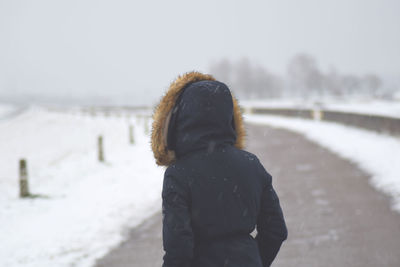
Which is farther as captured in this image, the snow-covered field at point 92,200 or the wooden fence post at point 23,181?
the wooden fence post at point 23,181

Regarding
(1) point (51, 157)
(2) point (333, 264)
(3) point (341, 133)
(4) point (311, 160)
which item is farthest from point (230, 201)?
(1) point (51, 157)

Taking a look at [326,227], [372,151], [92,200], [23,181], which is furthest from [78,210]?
[372,151]

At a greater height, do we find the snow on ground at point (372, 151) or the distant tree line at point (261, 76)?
the distant tree line at point (261, 76)

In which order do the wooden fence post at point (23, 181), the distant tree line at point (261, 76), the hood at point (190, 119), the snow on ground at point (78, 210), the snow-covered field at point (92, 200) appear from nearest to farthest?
the hood at point (190, 119) → the snow on ground at point (78, 210) → the snow-covered field at point (92, 200) → the wooden fence post at point (23, 181) → the distant tree line at point (261, 76)

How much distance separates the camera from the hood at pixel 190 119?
187cm

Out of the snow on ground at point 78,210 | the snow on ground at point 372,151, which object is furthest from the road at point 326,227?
the snow on ground at point 78,210

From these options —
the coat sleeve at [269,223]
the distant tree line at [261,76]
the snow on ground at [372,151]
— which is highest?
the distant tree line at [261,76]

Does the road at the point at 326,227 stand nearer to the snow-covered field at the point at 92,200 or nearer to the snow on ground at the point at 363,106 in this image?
the snow-covered field at the point at 92,200

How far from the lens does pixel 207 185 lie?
1.82 meters

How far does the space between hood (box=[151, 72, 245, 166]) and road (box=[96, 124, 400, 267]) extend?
9.19 feet

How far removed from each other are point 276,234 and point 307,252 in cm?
266

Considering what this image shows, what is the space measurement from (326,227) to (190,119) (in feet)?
13.7

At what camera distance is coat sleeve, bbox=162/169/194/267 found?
1.76 meters

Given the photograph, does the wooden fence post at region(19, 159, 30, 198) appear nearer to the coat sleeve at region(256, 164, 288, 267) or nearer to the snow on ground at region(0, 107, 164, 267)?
the snow on ground at region(0, 107, 164, 267)
